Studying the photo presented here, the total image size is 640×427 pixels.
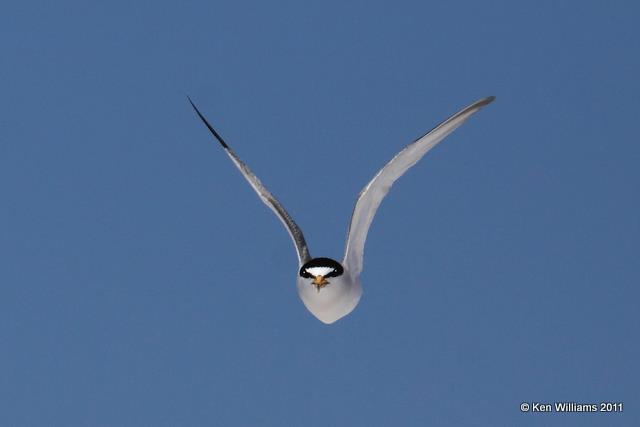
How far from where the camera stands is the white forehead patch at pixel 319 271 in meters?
19.6

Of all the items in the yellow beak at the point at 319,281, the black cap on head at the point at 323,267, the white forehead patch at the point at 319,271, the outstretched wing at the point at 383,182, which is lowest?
the yellow beak at the point at 319,281

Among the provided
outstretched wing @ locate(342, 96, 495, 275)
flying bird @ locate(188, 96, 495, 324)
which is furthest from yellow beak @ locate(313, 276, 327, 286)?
outstretched wing @ locate(342, 96, 495, 275)

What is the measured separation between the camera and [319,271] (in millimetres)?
19578

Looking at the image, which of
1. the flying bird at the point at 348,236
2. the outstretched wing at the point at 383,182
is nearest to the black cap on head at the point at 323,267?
the flying bird at the point at 348,236

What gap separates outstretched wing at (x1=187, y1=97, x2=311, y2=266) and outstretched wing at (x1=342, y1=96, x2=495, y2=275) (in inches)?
29.9

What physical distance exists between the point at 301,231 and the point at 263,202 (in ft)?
2.85

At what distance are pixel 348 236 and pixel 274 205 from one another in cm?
142

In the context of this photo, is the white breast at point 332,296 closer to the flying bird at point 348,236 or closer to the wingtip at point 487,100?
the flying bird at point 348,236

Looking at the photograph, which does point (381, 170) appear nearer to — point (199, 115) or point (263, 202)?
point (263, 202)

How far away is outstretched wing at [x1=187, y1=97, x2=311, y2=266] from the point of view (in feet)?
66.8

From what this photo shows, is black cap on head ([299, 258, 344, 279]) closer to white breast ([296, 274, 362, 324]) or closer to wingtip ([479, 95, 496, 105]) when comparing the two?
white breast ([296, 274, 362, 324])

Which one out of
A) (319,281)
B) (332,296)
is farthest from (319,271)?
(332,296)

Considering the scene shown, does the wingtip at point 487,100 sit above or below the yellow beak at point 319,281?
above

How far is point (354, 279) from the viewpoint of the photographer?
20.6m
